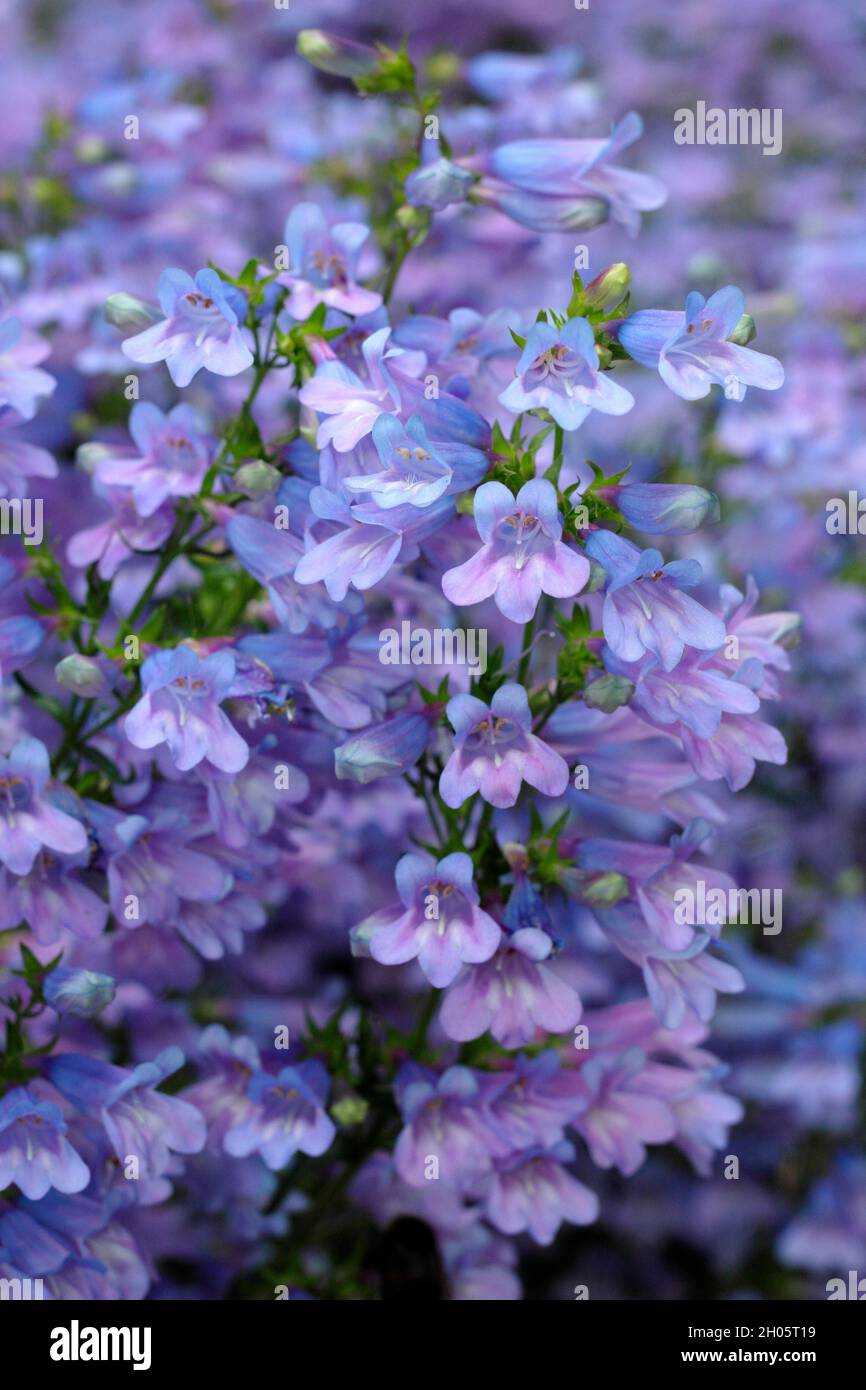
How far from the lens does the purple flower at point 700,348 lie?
81 cm

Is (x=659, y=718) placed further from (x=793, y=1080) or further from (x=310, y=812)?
(x=793, y=1080)

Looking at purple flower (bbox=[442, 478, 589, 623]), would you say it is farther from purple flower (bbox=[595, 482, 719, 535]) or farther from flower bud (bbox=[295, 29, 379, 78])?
flower bud (bbox=[295, 29, 379, 78])

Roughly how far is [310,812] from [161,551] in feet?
0.61

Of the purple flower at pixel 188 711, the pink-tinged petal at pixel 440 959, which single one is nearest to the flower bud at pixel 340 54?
the purple flower at pixel 188 711

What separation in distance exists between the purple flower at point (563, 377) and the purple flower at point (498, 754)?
0.49 feet

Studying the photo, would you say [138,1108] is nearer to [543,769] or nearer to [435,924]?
[435,924]

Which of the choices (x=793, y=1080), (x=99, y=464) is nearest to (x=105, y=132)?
(x=99, y=464)

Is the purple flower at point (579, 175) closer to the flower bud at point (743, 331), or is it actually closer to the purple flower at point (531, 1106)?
the flower bud at point (743, 331)

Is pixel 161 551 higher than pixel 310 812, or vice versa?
pixel 161 551

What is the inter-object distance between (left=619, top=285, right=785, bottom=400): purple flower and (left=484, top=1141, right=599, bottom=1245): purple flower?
1.52 ft

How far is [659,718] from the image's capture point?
0.82 metres
